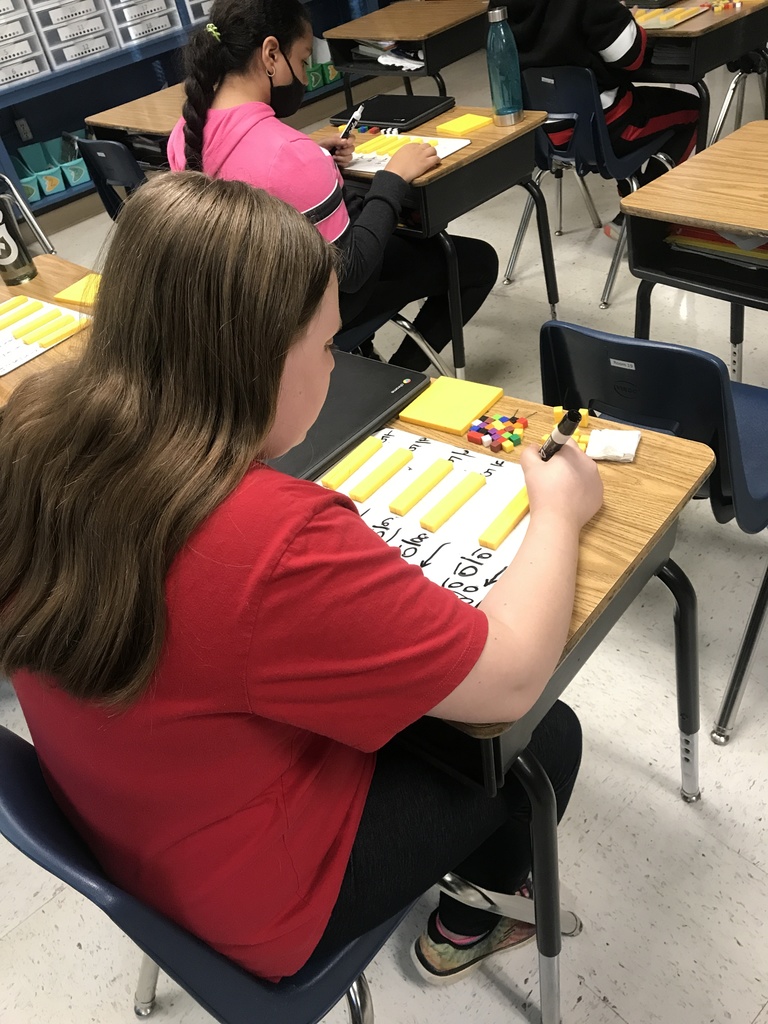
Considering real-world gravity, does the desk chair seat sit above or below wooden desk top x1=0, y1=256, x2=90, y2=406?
below

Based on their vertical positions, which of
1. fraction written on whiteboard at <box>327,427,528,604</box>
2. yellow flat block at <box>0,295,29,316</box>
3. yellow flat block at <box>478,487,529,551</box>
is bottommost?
fraction written on whiteboard at <box>327,427,528,604</box>

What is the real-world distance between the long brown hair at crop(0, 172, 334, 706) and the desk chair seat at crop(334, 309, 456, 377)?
1330 millimetres

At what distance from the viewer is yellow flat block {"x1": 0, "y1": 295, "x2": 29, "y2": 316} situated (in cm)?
189

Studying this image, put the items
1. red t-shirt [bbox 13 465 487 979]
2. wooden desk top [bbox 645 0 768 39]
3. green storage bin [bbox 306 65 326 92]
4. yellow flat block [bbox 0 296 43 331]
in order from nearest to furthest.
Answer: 1. red t-shirt [bbox 13 465 487 979]
2. yellow flat block [bbox 0 296 43 331]
3. wooden desk top [bbox 645 0 768 39]
4. green storage bin [bbox 306 65 326 92]

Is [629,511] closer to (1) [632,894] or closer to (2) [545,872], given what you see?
(2) [545,872]

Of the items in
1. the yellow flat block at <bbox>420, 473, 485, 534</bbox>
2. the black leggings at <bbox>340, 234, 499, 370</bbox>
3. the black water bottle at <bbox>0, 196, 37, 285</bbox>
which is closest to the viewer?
the yellow flat block at <bbox>420, 473, 485, 534</bbox>

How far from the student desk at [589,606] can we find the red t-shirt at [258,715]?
0.13 metres

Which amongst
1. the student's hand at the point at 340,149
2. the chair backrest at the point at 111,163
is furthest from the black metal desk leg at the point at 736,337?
the chair backrest at the point at 111,163

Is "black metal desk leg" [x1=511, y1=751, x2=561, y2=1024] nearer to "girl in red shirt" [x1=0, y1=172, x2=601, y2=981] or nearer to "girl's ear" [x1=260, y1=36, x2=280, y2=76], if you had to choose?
"girl in red shirt" [x1=0, y1=172, x2=601, y2=981]

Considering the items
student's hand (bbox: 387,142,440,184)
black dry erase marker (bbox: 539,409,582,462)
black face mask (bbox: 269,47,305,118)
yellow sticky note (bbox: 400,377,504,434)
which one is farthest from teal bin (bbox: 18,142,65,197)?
black dry erase marker (bbox: 539,409,582,462)

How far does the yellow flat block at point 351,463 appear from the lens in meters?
1.06

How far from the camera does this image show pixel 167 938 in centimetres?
73

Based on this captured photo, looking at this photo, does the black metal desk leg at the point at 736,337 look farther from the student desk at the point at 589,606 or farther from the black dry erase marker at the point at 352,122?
the student desk at the point at 589,606

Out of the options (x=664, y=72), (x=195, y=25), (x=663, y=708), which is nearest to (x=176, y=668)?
(x=663, y=708)
